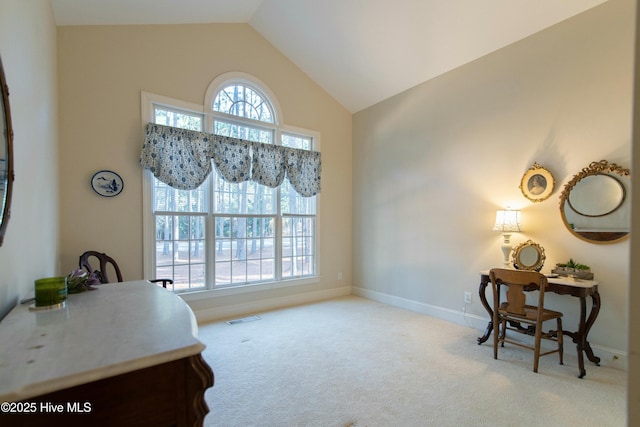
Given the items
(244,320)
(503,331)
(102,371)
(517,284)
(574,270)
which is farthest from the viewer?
(244,320)

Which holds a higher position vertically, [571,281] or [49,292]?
[49,292]

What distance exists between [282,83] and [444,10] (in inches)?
92.5

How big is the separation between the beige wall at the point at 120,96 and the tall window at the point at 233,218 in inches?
8.3

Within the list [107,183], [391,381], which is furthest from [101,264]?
[391,381]

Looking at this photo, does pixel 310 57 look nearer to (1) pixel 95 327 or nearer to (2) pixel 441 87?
(2) pixel 441 87

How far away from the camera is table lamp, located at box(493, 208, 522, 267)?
3.09 metres

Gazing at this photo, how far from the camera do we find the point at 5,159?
133 cm

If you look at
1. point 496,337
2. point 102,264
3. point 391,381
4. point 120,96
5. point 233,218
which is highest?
point 120,96

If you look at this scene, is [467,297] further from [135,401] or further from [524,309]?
[135,401]

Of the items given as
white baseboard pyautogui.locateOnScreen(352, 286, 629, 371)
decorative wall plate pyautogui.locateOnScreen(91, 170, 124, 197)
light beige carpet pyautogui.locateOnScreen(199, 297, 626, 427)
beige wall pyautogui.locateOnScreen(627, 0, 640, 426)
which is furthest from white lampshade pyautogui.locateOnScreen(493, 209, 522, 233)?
decorative wall plate pyautogui.locateOnScreen(91, 170, 124, 197)

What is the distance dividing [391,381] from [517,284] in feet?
4.57

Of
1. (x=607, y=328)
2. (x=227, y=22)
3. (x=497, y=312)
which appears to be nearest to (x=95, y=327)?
(x=497, y=312)

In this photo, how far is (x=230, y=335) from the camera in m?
3.28

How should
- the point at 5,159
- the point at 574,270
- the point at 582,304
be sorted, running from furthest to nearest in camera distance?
the point at 574,270 → the point at 582,304 → the point at 5,159
